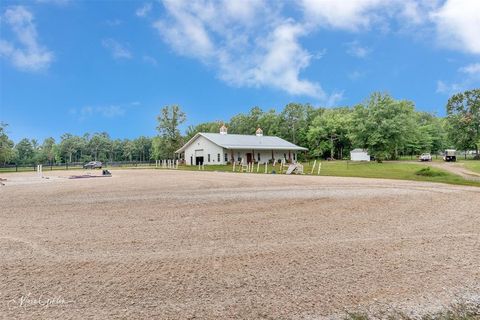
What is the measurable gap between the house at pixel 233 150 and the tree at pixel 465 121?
28556 millimetres

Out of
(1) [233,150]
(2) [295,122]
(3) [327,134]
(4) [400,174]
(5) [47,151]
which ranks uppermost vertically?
(2) [295,122]

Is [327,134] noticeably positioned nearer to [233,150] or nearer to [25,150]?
[233,150]

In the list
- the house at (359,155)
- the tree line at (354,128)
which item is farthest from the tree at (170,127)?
the house at (359,155)

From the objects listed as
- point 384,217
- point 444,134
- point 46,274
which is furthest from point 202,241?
point 444,134

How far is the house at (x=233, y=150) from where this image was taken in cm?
4294

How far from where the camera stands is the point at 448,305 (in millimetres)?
3514

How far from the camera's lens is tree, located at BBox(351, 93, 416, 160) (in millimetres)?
44375

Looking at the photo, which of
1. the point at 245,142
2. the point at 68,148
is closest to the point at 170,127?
the point at 245,142

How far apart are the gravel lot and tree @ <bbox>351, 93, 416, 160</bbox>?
38105 mm

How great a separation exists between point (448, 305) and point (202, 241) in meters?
3.77

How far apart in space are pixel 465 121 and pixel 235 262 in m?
62.4

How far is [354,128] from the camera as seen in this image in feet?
158

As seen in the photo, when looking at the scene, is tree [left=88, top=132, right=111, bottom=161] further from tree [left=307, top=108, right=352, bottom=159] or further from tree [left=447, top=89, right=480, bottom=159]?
tree [left=447, top=89, right=480, bottom=159]

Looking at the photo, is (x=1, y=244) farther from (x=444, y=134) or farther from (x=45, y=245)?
(x=444, y=134)
